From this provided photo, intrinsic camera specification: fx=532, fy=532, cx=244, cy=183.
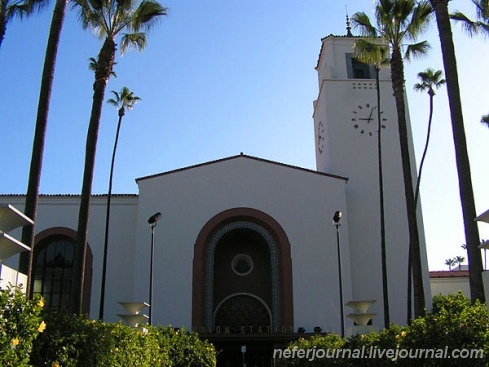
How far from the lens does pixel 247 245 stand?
29.7 m

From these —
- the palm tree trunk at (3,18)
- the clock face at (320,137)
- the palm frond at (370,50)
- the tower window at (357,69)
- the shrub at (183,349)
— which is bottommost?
the shrub at (183,349)

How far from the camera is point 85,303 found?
26.2 metres

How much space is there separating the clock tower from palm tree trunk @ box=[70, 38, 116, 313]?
15259 mm

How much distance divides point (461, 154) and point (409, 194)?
4706 mm

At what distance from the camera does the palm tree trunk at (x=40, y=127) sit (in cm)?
1212

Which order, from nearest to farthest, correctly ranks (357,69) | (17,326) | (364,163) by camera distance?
(17,326) < (364,163) < (357,69)

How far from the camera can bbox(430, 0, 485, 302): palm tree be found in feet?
39.4

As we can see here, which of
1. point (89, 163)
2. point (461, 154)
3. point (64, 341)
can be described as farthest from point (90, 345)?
point (461, 154)

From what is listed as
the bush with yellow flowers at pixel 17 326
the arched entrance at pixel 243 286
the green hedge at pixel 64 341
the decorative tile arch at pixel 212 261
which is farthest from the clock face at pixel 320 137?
the bush with yellow flowers at pixel 17 326

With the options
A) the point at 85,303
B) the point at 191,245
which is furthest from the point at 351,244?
the point at 85,303

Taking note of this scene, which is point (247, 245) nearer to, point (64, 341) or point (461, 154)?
point (461, 154)

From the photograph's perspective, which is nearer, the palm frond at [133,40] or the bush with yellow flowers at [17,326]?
the bush with yellow flowers at [17,326]

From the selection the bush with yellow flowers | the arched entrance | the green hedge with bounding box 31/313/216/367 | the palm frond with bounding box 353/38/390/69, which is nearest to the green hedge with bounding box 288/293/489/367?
the green hedge with bounding box 31/313/216/367

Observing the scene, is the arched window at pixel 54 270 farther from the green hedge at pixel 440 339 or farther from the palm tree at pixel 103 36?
the green hedge at pixel 440 339
